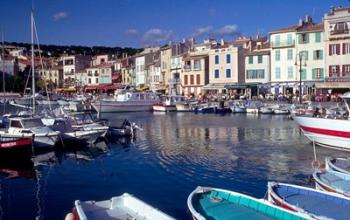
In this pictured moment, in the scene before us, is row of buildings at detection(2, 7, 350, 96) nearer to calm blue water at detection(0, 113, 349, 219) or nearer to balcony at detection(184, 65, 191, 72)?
balcony at detection(184, 65, 191, 72)

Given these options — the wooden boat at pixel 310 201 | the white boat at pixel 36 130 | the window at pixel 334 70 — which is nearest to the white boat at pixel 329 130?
the wooden boat at pixel 310 201

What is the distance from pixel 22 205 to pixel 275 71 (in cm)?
6015

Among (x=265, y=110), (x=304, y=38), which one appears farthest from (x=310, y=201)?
(x=304, y=38)

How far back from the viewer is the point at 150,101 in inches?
2785

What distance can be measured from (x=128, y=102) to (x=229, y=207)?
5739 cm

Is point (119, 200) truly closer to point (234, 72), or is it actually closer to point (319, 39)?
point (319, 39)

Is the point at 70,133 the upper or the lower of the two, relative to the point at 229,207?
upper

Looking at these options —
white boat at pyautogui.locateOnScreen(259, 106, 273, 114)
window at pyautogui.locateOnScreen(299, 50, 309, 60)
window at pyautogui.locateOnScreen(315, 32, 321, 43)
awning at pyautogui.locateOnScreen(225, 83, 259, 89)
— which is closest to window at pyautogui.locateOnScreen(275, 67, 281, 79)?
awning at pyautogui.locateOnScreen(225, 83, 259, 89)

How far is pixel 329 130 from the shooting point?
1094 inches

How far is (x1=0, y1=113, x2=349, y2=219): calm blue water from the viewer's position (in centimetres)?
1769

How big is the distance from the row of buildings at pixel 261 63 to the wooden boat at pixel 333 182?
39.8 meters

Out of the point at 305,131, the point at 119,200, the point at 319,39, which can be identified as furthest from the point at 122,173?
the point at 319,39

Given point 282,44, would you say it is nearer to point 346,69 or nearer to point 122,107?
point 346,69

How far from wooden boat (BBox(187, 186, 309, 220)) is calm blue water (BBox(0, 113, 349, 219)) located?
8.48ft
